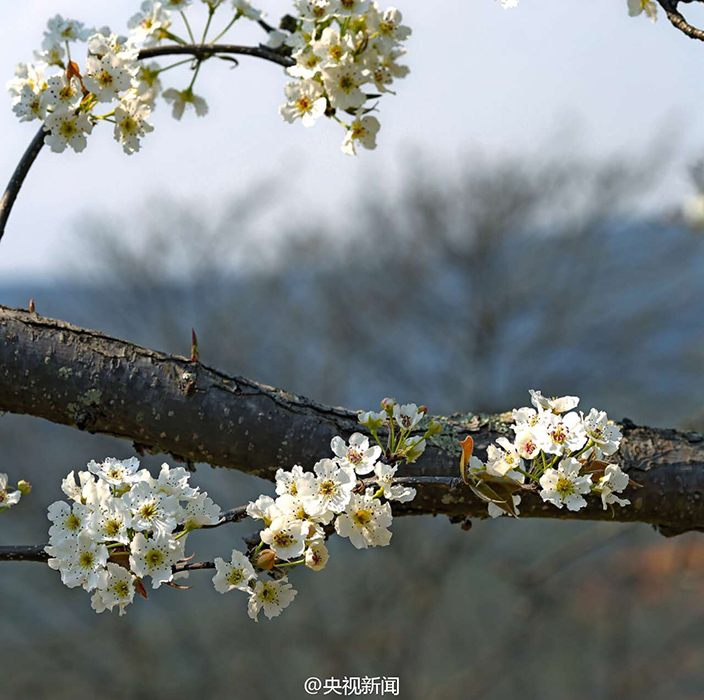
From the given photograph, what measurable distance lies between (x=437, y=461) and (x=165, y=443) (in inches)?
A: 10.8

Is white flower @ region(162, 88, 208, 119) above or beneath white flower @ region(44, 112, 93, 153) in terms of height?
above

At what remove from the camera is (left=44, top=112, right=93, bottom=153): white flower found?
2.81 ft

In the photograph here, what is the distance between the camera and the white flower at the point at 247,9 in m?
0.96

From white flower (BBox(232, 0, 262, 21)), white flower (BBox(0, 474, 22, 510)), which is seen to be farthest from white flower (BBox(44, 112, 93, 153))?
white flower (BBox(0, 474, 22, 510))

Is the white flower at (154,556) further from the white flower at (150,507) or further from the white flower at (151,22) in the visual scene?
the white flower at (151,22)

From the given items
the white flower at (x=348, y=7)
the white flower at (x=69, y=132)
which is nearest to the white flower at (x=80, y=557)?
the white flower at (x=69, y=132)

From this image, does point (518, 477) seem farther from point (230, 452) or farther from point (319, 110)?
point (319, 110)

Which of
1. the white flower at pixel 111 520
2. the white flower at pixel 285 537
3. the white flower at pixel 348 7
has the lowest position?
the white flower at pixel 285 537

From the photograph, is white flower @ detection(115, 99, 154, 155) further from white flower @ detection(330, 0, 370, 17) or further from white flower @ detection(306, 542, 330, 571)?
white flower @ detection(306, 542, 330, 571)

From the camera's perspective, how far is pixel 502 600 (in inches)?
171

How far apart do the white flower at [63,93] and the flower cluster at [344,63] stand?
24cm

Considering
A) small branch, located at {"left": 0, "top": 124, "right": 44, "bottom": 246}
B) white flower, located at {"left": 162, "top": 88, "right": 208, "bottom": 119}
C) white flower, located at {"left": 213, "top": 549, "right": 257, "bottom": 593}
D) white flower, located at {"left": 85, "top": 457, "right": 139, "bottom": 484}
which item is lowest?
white flower, located at {"left": 213, "top": 549, "right": 257, "bottom": 593}

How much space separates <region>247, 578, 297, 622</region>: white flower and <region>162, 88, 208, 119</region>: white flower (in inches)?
28.3

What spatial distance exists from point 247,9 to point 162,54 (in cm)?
13
